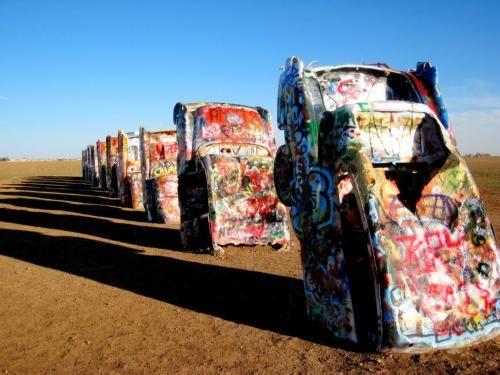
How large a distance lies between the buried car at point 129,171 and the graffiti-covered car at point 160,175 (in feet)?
7.00

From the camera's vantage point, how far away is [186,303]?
457 cm

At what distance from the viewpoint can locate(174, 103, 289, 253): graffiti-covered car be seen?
276 inches

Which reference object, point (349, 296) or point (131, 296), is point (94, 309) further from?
point (349, 296)

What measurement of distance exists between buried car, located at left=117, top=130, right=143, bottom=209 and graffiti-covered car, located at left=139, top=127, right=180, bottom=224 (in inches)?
84.0

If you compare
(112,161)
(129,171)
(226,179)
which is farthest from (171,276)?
(112,161)

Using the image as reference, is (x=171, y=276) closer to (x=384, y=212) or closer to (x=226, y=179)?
(x=226, y=179)

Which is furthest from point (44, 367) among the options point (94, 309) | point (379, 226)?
point (379, 226)

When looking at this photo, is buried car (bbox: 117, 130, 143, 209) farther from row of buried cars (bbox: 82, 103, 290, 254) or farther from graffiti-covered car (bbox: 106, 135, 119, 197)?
row of buried cars (bbox: 82, 103, 290, 254)

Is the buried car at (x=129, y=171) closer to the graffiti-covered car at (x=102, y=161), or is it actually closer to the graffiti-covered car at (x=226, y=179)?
the graffiti-covered car at (x=226, y=179)

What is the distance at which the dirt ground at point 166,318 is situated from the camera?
3180 millimetres

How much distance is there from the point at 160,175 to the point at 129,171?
3.34 metres

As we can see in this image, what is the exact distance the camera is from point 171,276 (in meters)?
5.69

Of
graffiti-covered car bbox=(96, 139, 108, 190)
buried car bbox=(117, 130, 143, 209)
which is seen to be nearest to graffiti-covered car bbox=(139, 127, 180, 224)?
buried car bbox=(117, 130, 143, 209)

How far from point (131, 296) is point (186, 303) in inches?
28.2
